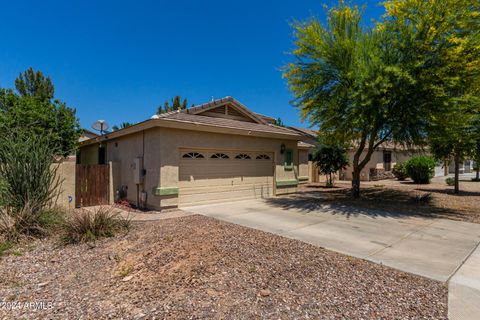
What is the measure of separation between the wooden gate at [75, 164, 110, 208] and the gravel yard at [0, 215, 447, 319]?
4732 millimetres

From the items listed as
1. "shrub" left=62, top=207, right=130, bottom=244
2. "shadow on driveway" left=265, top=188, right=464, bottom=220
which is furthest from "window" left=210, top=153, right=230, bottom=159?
"shrub" left=62, top=207, right=130, bottom=244

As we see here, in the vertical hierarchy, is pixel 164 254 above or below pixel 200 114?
below

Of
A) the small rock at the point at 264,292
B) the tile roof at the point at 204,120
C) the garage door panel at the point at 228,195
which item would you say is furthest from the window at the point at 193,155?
the small rock at the point at 264,292

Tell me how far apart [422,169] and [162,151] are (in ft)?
65.2

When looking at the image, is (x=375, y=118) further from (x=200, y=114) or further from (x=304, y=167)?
(x=304, y=167)

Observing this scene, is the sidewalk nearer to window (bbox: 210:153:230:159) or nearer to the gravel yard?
the gravel yard

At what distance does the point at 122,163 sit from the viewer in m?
11.4

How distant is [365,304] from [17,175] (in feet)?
25.4

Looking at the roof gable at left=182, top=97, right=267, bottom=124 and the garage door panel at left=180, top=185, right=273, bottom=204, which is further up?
the roof gable at left=182, top=97, right=267, bottom=124

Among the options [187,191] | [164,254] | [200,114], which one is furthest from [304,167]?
[164,254]

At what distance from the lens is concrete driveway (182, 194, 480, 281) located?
16.1 ft

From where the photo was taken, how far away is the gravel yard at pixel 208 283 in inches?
128

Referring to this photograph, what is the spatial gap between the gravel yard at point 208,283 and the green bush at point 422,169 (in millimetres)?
19174

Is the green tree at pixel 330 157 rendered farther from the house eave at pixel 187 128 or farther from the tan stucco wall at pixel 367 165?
the tan stucco wall at pixel 367 165
